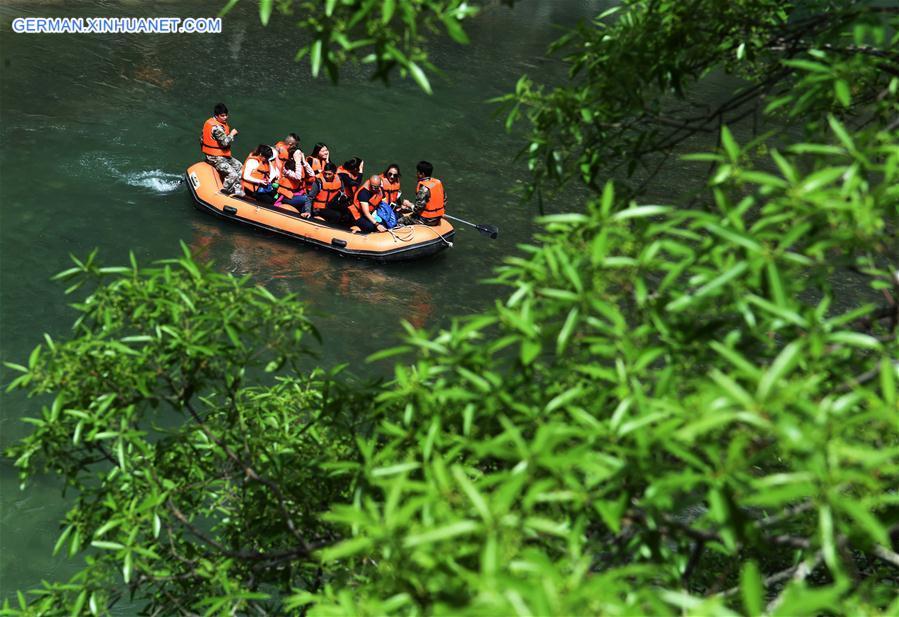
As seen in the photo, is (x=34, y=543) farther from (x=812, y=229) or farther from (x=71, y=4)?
(x=71, y=4)

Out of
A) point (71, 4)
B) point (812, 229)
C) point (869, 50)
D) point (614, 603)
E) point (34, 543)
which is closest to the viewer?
point (614, 603)

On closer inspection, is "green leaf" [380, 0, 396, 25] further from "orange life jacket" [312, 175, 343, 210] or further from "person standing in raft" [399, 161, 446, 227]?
"orange life jacket" [312, 175, 343, 210]

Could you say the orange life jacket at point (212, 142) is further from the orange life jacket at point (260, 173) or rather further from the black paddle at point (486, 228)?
the black paddle at point (486, 228)

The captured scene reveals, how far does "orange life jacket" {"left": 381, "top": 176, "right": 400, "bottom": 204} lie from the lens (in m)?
12.2

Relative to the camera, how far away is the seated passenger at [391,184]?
39.8 ft

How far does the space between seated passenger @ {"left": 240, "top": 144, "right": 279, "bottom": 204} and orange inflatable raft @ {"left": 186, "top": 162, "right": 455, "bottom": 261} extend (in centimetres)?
15

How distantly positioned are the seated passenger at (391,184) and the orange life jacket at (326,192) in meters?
0.63

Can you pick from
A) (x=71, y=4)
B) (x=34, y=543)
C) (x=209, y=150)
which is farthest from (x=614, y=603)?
(x=71, y=4)

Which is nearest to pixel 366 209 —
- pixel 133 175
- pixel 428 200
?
pixel 428 200

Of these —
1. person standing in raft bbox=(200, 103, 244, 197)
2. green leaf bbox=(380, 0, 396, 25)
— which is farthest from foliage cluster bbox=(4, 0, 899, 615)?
person standing in raft bbox=(200, 103, 244, 197)

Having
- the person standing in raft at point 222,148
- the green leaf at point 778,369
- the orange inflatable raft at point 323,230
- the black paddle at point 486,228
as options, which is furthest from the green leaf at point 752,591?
the person standing in raft at point 222,148

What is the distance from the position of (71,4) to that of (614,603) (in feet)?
71.6

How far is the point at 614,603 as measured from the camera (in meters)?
1.80

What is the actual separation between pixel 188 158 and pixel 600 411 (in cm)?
1310
